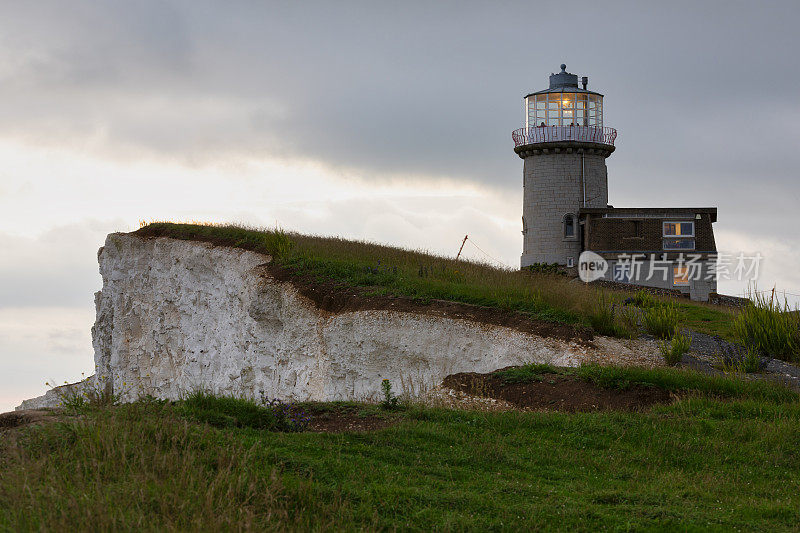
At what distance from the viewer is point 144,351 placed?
3091 cm

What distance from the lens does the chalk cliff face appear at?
18.6 meters

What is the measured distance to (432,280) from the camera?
72.1 feet

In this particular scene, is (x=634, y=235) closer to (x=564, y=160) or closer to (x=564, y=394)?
(x=564, y=160)

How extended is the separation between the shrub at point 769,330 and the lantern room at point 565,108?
2355cm

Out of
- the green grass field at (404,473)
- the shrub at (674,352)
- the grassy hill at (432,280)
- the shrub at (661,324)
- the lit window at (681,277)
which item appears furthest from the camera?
the lit window at (681,277)

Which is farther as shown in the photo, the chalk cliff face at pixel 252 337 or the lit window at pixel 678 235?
the lit window at pixel 678 235

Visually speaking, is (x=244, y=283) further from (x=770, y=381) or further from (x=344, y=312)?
(x=770, y=381)

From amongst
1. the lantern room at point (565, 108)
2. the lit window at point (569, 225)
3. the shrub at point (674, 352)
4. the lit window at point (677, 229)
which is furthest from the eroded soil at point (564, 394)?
the lantern room at point (565, 108)

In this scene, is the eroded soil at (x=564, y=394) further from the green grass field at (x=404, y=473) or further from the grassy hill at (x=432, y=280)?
the grassy hill at (x=432, y=280)

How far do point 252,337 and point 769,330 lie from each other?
1498cm

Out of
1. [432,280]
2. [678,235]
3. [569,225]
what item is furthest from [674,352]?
[569,225]

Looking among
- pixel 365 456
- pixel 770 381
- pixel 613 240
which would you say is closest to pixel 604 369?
pixel 770 381

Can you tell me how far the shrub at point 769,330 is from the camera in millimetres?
19141

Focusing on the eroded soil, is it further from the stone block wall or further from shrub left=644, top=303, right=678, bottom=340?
the stone block wall
